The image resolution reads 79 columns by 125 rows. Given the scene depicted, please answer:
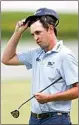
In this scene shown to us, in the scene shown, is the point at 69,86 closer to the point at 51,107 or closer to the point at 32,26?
the point at 51,107

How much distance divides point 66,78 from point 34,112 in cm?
35

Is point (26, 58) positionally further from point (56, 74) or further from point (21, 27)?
point (56, 74)

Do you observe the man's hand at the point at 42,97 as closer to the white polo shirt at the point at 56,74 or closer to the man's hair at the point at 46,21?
the white polo shirt at the point at 56,74

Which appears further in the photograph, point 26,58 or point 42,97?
point 26,58

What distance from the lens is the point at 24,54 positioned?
13.9ft

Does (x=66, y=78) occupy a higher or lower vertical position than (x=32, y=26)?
lower

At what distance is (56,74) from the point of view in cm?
382

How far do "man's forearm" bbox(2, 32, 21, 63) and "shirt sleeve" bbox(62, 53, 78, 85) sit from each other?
55 centimetres

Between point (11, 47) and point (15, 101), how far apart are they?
349 centimetres

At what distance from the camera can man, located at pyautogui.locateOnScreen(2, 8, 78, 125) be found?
3.80 metres

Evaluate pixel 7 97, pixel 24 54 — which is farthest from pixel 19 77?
pixel 24 54

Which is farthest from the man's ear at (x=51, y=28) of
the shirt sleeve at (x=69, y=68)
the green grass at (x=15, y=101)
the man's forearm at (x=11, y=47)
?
the green grass at (x=15, y=101)

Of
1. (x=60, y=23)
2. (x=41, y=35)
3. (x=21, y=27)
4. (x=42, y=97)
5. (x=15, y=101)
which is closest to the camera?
(x=42, y=97)

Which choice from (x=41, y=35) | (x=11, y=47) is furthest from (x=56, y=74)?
(x=11, y=47)
